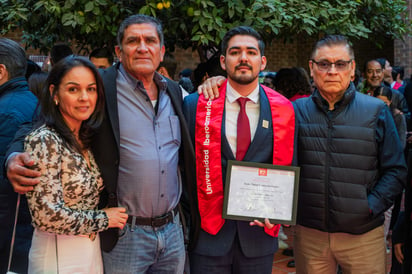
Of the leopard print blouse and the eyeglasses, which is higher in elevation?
the eyeglasses

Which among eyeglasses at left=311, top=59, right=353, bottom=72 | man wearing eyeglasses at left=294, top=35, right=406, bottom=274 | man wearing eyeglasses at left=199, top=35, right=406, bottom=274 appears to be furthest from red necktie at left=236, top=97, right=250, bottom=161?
eyeglasses at left=311, top=59, right=353, bottom=72

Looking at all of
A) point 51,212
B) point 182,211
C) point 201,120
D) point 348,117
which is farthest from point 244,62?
point 51,212

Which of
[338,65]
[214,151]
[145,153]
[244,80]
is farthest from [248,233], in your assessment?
[338,65]

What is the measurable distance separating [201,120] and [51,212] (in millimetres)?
1053

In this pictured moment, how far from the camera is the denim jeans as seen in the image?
2.49m

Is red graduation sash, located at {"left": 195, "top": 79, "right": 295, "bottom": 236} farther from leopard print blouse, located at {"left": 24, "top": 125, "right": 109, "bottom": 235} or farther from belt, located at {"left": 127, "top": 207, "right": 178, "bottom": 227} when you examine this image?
leopard print blouse, located at {"left": 24, "top": 125, "right": 109, "bottom": 235}

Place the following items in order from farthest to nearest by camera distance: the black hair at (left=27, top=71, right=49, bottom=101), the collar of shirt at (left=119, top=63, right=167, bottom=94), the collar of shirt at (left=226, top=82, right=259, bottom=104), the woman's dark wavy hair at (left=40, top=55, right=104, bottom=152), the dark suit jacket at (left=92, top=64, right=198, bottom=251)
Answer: the black hair at (left=27, top=71, right=49, bottom=101) → the collar of shirt at (left=226, top=82, right=259, bottom=104) → the collar of shirt at (left=119, top=63, right=167, bottom=94) → the dark suit jacket at (left=92, top=64, right=198, bottom=251) → the woman's dark wavy hair at (left=40, top=55, right=104, bottom=152)

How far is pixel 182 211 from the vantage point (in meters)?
2.81

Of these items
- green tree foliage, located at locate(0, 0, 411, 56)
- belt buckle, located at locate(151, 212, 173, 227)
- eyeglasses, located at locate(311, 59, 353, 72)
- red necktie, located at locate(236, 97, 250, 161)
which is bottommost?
belt buckle, located at locate(151, 212, 173, 227)

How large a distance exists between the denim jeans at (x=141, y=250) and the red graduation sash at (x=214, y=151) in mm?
257

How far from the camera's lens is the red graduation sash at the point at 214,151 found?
106 inches

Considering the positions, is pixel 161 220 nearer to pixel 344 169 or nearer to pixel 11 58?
pixel 344 169

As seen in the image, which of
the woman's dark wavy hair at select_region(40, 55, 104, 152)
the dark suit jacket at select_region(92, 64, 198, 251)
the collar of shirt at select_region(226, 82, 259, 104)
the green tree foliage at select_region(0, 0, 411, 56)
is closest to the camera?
the woman's dark wavy hair at select_region(40, 55, 104, 152)

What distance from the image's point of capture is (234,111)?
2816 millimetres
